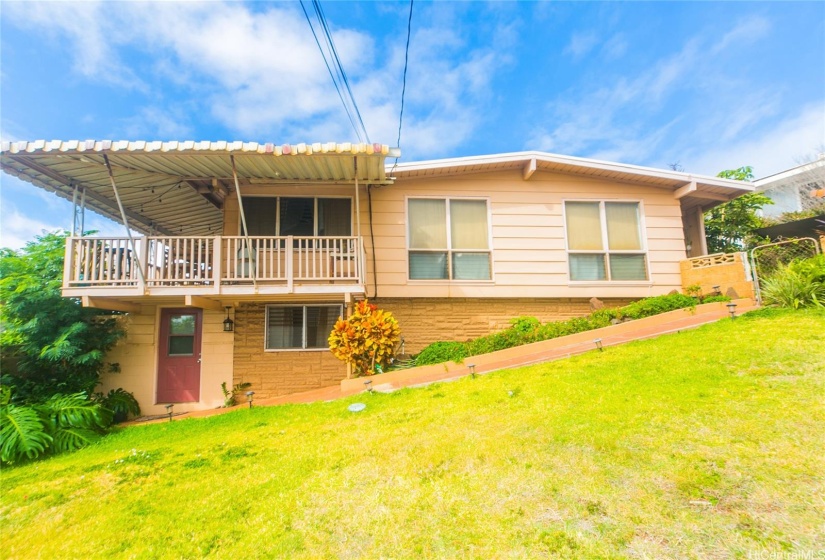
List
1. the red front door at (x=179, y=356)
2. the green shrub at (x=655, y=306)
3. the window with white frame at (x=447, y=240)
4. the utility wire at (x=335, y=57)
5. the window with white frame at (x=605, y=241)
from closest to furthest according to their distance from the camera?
1. the utility wire at (x=335, y=57)
2. the green shrub at (x=655, y=306)
3. the red front door at (x=179, y=356)
4. the window with white frame at (x=447, y=240)
5. the window with white frame at (x=605, y=241)

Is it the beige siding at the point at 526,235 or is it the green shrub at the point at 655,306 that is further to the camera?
the beige siding at the point at 526,235

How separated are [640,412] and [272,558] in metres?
3.82

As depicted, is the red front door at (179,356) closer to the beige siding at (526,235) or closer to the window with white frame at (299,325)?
the window with white frame at (299,325)

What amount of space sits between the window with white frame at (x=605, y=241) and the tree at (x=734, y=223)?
17.1 ft

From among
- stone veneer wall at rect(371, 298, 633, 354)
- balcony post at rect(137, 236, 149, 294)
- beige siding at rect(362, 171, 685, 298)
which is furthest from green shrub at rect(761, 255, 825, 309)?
balcony post at rect(137, 236, 149, 294)

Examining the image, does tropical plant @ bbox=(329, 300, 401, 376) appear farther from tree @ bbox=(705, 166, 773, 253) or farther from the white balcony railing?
tree @ bbox=(705, 166, 773, 253)

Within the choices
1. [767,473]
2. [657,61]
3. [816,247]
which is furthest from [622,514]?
[657,61]

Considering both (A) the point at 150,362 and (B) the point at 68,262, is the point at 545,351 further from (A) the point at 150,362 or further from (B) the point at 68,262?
(B) the point at 68,262

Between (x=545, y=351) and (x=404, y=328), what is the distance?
311 centimetres

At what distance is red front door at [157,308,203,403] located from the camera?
888 centimetres

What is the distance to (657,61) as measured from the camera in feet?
39.9

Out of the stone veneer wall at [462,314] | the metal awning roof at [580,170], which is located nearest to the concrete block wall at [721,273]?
the metal awning roof at [580,170]

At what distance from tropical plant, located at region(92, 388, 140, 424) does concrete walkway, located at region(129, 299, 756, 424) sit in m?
1.62

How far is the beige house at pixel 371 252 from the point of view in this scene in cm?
804
